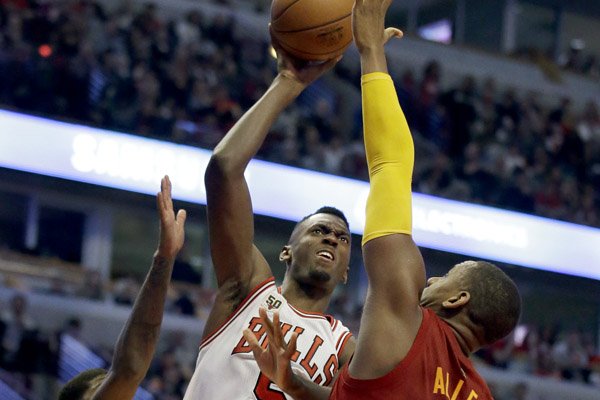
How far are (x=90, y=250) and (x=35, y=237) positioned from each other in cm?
75

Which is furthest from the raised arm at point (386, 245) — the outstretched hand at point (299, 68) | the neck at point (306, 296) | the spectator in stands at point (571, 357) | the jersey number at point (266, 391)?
the spectator in stands at point (571, 357)

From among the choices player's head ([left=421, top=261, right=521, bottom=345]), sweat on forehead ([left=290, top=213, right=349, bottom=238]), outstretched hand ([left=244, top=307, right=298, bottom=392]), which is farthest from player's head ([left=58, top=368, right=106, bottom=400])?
player's head ([left=421, top=261, right=521, bottom=345])

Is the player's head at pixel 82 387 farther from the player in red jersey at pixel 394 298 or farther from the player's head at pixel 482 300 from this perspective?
the player's head at pixel 482 300

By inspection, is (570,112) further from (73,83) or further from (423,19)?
(73,83)

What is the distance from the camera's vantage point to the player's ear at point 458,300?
10.5ft

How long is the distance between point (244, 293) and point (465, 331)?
125 centimetres

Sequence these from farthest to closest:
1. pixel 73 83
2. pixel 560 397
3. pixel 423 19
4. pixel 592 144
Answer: pixel 423 19 → pixel 592 144 → pixel 560 397 → pixel 73 83

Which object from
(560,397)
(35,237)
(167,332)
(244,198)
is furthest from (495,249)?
(244,198)

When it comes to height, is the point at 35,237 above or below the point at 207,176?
below

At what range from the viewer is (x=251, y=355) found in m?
4.07

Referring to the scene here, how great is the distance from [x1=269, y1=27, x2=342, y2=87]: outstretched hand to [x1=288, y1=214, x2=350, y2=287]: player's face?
0.68 metres

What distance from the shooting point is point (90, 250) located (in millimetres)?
14531

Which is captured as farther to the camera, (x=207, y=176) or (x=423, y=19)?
(x=423, y=19)

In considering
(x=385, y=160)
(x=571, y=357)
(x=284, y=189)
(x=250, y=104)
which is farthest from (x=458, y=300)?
(x=571, y=357)
